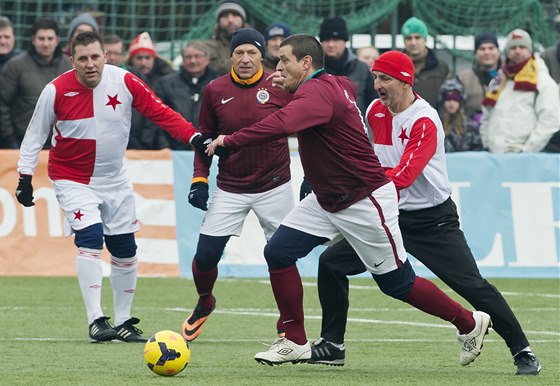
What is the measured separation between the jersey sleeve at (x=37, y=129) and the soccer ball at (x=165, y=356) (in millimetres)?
2630

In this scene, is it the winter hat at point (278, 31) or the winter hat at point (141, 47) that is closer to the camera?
the winter hat at point (278, 31)

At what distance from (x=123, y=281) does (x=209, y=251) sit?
70cm

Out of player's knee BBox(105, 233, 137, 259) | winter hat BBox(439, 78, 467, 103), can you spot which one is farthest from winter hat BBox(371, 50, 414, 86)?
winter hat BBox(439, 78, 467, 103)

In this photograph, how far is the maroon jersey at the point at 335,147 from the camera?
333 inches

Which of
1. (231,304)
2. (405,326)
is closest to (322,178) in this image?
(405,326)

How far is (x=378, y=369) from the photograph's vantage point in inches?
354

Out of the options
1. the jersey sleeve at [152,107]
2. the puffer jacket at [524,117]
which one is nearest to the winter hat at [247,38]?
the jersey sleeve at [152,107]

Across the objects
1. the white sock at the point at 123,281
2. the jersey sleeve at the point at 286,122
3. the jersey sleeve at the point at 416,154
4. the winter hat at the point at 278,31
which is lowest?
the white sock at the point at 123,281

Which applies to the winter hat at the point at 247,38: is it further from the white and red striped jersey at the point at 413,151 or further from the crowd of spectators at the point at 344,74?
the crowd of spectators at the point at 344,74

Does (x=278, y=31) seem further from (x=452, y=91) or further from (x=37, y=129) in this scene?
→ (x=37, y=129)

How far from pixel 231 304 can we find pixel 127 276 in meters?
2.32

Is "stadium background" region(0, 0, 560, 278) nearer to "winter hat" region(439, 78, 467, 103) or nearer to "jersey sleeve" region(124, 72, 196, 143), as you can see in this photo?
"winter hat" region(439, 78, 467, 103)

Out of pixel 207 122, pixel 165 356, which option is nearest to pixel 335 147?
pixel 165 356

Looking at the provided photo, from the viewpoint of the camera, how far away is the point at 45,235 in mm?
15258
